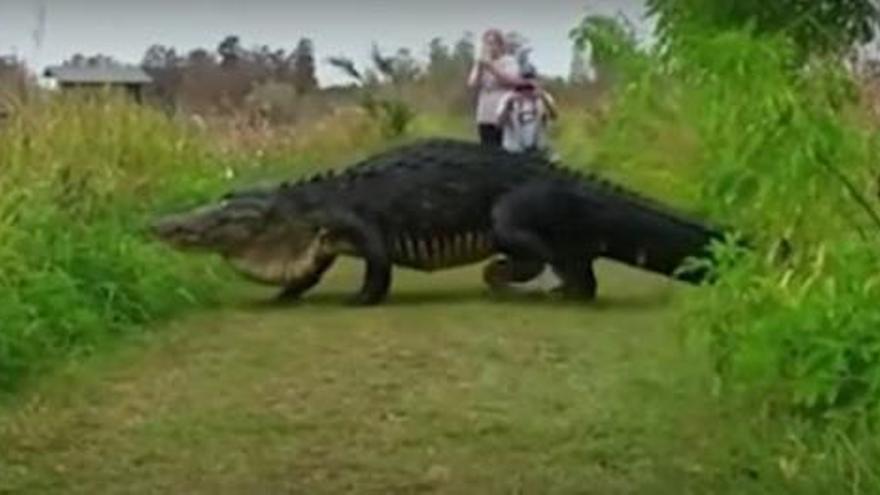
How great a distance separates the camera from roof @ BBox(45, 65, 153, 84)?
1389 cm

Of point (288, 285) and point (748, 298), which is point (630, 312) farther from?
point (748, 298)

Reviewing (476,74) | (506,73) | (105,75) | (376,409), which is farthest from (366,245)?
(105,75)

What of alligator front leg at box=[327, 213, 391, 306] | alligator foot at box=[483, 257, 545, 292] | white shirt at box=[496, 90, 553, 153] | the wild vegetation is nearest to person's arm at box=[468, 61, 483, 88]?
white shirt at box=[496, 90, 553, 153]

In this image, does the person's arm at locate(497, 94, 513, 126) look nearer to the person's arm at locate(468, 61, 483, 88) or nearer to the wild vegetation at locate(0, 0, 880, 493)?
the person's arm at locate(468, 61, 483, 88)

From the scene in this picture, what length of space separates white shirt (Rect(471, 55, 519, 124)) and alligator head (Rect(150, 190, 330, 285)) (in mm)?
2226

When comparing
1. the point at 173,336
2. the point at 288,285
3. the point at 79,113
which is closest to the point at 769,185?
the point at 173,336

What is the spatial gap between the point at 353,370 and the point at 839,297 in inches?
76.4

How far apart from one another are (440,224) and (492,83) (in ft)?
7.42

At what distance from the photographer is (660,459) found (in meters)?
5.76

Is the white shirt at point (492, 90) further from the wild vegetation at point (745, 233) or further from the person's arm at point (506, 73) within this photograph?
the wild vegetation at point (745, 233)

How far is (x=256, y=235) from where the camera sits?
9.84 m

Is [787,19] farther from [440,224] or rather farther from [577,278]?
[440,224]

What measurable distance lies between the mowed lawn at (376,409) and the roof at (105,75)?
5.14 m

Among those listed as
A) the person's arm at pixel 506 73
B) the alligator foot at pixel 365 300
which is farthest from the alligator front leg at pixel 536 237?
the person's arm at pixel 506 73
